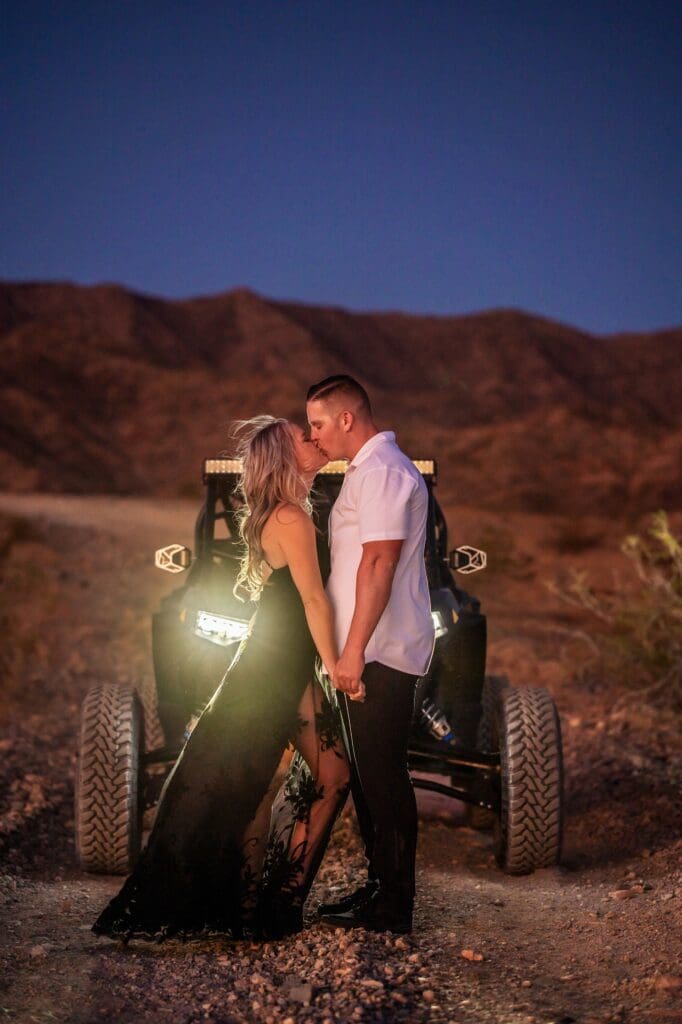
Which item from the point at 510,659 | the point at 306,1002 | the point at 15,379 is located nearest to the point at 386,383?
the point at 15,379

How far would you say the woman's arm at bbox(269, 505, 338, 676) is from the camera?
4.10 m

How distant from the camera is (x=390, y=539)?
155 inches

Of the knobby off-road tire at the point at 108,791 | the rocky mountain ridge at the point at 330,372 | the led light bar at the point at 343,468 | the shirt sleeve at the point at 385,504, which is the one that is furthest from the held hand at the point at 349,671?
the rocky mountain ridge at the point at 330,372

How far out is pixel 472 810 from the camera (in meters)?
6.61

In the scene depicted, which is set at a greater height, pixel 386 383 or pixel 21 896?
pixel 386 383

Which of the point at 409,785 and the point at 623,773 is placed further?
the point at 623,773

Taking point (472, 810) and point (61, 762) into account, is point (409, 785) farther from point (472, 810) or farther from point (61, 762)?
point (61, 762)

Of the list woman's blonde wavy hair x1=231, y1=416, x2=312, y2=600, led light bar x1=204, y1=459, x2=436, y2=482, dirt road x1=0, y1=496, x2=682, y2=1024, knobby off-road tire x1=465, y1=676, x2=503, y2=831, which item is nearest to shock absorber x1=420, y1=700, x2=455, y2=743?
knobby off-road tire x1=465, y1=676, x2=503, y2=831

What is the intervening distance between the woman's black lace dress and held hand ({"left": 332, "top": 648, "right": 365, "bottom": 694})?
9.0 inches

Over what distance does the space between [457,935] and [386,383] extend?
57.4 metres

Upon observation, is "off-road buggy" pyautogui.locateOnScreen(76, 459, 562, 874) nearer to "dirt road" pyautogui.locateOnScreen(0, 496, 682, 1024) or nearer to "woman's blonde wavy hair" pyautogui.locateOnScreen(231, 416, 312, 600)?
"dirt road" pyautogui.locateOnScreen(0, 496, 682, 1024)

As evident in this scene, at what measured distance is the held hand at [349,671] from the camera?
3996 millimetres

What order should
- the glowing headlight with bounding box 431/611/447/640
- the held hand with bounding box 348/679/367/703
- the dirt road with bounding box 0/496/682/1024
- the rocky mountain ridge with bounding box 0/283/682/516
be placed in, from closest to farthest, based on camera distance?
the dirt road with bounding box 0/496/682/1024 → the held hand with bounding box 348/679/367/703 → the glowing headlight with bounding box 431/611/447/640 → the rocky mountain ridge with bounding box 0/283/682/516

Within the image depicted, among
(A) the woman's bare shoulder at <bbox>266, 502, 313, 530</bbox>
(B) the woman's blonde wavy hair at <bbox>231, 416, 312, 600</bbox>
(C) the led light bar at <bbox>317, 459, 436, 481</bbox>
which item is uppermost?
(C) the led light bar at <bbox>317, 459, 436, 481</bbox>
